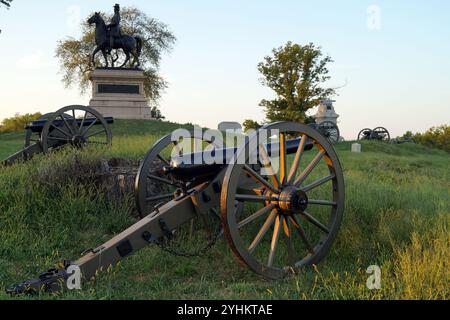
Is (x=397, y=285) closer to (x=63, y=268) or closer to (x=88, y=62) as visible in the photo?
(x=63, y=268)

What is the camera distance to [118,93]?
26.5 metres

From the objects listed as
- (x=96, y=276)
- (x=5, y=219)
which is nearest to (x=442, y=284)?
(x=96, y=276)

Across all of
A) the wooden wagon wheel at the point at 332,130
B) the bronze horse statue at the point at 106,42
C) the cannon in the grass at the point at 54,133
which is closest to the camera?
the cannon in the grass at the point at 54,133

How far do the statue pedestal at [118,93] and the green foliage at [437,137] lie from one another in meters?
25.9

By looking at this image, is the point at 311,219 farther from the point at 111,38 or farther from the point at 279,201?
the point at 111,38

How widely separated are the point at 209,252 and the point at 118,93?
2198cm

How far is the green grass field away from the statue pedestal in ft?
58.5

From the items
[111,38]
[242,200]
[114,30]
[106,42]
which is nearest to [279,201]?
[242,200]

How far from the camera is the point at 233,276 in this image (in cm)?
497

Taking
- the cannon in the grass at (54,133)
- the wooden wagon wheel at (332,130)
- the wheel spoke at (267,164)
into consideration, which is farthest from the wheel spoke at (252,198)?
the wooden wagon wheel at (332,130)

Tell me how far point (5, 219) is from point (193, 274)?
304 centimetres

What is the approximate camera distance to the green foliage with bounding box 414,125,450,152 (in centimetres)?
4300

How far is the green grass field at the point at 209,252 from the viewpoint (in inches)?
163

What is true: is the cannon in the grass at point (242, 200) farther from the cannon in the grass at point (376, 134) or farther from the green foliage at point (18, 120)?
the green foliage at point (18, 120)
